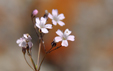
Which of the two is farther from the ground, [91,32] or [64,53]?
[91,32]

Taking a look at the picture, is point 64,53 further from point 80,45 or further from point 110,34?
point 110,34

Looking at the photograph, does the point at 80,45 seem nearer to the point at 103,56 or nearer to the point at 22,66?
the point at 103,56

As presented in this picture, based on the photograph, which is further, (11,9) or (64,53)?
(11,9)

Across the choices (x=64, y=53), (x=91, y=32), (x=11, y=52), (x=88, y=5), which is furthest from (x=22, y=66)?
(x=88, y=5)

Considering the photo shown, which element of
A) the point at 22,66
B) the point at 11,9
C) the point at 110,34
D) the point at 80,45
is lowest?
the point at 22,66

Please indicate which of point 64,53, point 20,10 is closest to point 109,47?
point 64,53

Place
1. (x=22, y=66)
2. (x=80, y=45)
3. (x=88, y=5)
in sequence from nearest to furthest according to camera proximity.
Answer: (x=22, y=66) → (x=80, y=45) → (x=88, y=5)

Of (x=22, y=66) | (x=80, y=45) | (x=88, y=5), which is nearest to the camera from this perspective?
(x=22, y=66)
